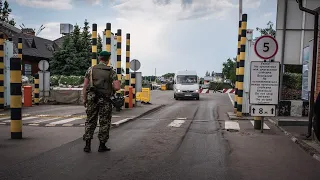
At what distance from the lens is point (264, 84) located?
33.1 feet

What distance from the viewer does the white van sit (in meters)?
30.6

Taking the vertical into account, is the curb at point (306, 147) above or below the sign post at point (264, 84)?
below

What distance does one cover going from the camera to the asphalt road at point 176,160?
509 cm

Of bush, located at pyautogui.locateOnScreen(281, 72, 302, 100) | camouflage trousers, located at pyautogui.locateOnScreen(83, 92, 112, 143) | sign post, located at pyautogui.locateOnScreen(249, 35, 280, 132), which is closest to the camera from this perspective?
camouflage trousers, located at pyautogui.locateOnScreen(83, 92, 112, 143)

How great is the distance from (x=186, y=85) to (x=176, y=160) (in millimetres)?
25237

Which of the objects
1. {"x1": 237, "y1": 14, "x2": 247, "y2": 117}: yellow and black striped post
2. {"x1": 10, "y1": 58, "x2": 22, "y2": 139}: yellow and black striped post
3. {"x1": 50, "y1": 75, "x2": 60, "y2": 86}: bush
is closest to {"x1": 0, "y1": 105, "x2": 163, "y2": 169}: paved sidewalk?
{"x1": 10, "y1": 58, "x2": 22, "y2": 139}: yellow and black striped post

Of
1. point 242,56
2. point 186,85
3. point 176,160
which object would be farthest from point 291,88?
point 186,85

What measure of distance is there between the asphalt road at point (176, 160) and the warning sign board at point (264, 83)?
1.41 metres

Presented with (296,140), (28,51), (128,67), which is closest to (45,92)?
(128,67)

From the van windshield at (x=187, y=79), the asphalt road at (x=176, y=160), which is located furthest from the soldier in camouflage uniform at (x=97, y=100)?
the van windshield at (x=187, y=79)

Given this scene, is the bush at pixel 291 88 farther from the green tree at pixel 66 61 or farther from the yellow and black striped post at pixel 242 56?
the green tree at pixel 66 61

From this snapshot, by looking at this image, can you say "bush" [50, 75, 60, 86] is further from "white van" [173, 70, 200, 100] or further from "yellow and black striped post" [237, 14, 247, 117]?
"yellow and black striped post" [237, 14, 247, 117]

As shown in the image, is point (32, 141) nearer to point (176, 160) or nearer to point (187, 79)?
point (176, 160)

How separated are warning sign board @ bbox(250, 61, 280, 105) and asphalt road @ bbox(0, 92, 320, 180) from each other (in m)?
1.41
